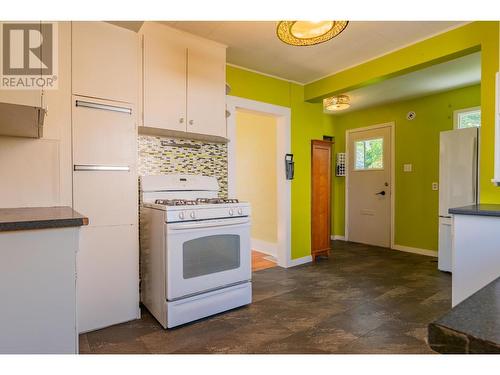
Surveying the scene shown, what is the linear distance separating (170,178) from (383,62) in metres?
2.40

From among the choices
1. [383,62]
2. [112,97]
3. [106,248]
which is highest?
[383,62]

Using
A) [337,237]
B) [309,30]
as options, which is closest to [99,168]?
[309,30]

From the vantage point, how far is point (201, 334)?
6.45 ft

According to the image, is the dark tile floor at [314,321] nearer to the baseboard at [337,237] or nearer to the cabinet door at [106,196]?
the cabinet door at [106,196]

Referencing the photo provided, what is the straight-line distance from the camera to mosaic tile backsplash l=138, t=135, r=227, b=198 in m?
2.58

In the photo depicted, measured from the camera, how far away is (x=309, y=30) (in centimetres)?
186

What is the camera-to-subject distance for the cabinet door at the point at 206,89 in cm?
252

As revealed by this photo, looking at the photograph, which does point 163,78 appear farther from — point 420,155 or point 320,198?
point 420,155

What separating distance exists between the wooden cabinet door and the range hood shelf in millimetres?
3074

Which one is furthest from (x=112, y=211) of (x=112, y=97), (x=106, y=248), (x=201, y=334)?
(x=201, y=334)

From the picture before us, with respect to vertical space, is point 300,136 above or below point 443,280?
above

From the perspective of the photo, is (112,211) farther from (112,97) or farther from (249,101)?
(249,101)

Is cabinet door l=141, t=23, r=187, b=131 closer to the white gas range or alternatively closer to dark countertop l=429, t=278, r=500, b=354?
the white gas range

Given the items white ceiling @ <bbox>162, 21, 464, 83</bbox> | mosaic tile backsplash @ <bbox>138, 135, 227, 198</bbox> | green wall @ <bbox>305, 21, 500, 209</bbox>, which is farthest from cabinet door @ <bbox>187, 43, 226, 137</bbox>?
green wall @ <bbox>305, 21, 500, 209</bbox>
